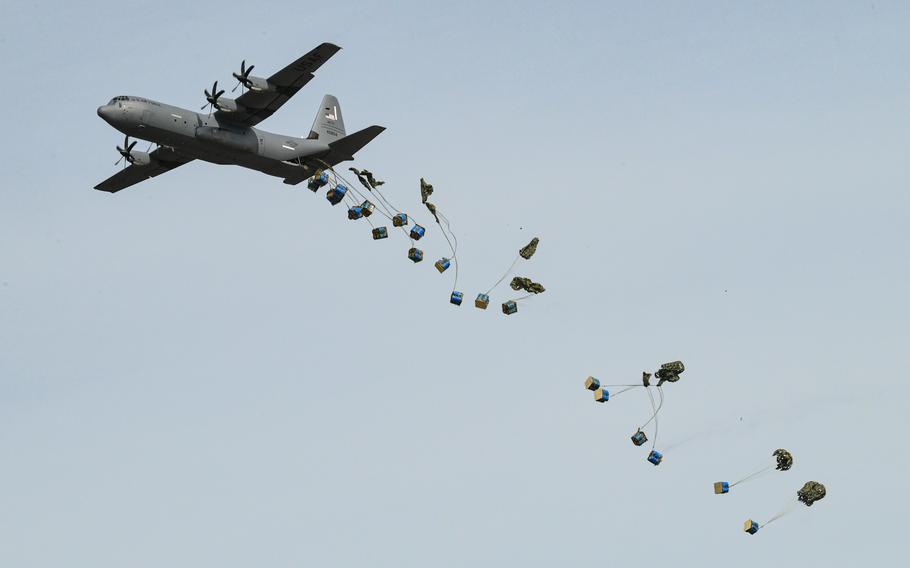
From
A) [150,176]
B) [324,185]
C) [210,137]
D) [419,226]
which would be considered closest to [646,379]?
[419,226]

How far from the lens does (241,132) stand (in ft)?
269

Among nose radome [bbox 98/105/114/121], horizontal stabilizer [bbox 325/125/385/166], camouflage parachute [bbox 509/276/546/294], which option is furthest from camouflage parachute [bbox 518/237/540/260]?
nose radome [bbox 98/105/114/121]

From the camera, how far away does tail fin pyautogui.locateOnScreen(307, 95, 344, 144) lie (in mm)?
91438

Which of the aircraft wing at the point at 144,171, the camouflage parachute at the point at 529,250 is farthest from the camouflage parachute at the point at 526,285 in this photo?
the aircraft wing at the point at 144,171

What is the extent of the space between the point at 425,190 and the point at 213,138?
1282 centimetres

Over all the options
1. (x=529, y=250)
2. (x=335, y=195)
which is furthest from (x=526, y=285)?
(x=335, y=195)

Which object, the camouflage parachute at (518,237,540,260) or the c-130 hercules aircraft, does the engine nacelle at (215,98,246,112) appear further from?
the camouflage parachute at (518,237,540,260)

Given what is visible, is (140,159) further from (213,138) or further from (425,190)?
(425,190)

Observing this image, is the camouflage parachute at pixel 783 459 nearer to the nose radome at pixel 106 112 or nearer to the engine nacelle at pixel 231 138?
the engine nacelle at pixel 231 138

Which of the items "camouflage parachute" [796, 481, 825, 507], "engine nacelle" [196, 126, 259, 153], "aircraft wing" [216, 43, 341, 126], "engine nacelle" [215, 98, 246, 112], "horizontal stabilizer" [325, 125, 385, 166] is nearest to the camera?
"camouflage parachute" [796, 481, 825, 507]

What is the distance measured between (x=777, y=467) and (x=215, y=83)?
128 ft

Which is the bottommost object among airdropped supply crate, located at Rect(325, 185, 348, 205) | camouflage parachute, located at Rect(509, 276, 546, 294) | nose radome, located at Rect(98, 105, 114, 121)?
camouflage parachute, located at Rect(509, 276, 546, 294)

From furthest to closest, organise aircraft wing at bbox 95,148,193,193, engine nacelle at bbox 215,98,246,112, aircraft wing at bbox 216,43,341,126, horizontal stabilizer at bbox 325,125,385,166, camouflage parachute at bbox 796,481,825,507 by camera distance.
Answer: aircraft wing at bbox 95,148,193,193
horizontal stabilizer at bbox 325,125,385,166
engine nacelle at bbox 215,98,246,112
aircraft wing at bbox 216,43,341,126
camouflage parachute at bbox 796,481,825,507

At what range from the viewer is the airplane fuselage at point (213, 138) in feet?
256
